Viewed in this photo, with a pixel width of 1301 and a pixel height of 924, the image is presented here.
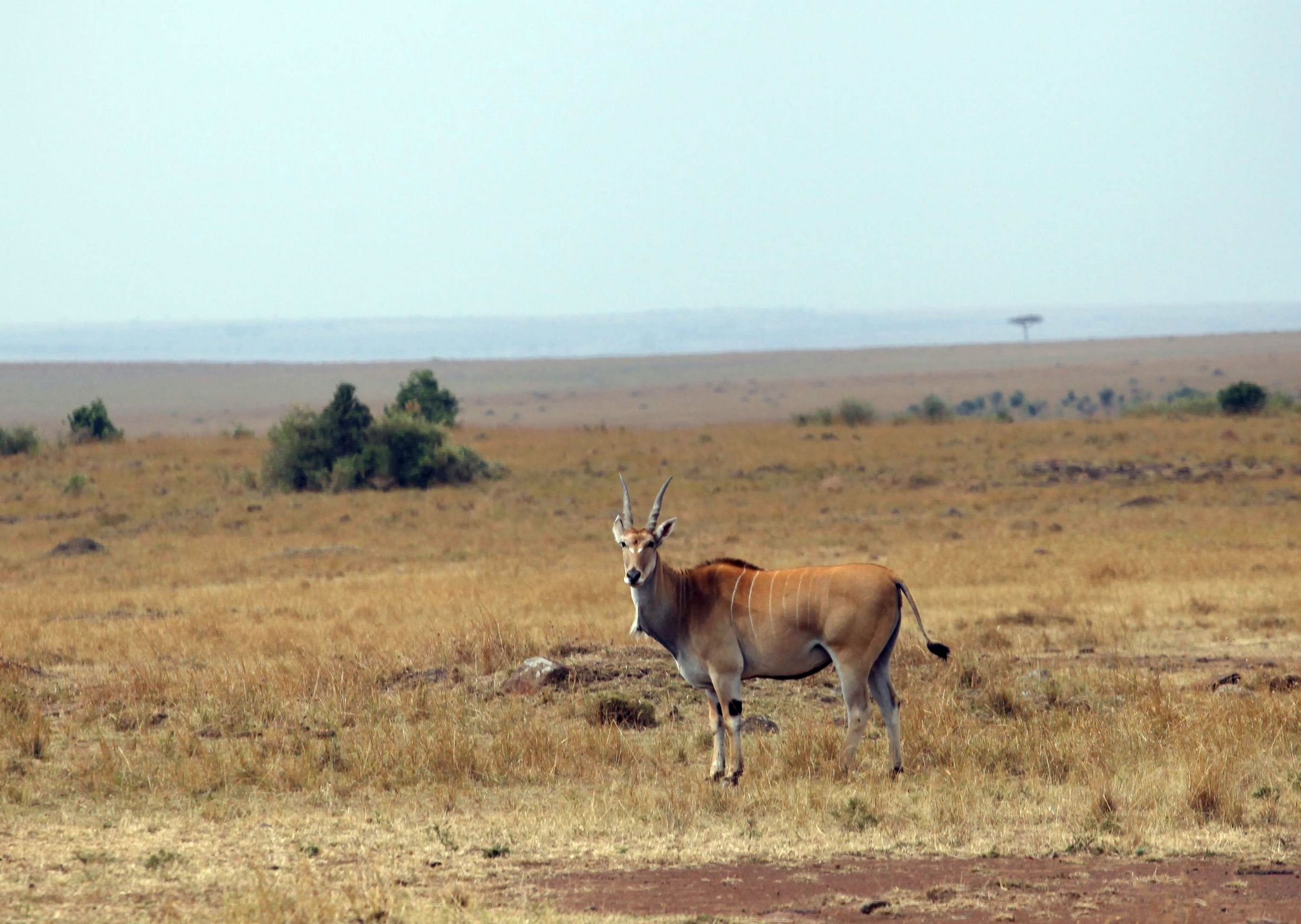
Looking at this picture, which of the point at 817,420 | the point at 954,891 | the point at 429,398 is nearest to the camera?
the point at 954,891

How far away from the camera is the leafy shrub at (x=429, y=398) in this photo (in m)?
52.4

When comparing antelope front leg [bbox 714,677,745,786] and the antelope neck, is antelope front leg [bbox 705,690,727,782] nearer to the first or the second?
antelope front leg [bbox 714,677,745,786]

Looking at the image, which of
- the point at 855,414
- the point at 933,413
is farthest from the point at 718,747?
the point at 933,413

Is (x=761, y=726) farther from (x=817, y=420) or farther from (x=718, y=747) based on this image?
(x=817, y=420)

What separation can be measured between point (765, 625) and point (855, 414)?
4921 centimetres

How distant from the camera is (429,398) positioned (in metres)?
53.7

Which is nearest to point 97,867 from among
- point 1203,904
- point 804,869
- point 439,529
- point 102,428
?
point 804,869

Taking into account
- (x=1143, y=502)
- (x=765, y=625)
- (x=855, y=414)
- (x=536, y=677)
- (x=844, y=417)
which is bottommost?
(x=1143, y=502)

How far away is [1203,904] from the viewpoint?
282 inches

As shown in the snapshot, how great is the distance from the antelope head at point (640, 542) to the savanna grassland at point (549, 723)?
138 centimetres

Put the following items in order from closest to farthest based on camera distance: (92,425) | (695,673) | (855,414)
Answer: (695,673)
(92,425)
(855,414)

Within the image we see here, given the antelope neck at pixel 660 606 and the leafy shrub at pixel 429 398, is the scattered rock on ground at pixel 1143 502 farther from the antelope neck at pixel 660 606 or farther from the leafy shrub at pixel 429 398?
the leafy shrub at pixel 429 398

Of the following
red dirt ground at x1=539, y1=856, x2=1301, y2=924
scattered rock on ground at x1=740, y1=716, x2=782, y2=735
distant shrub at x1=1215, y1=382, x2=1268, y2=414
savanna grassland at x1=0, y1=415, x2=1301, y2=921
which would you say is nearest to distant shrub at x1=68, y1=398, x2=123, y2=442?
savanna grassland at x1=0, y1=415, x2=1301, y2=921

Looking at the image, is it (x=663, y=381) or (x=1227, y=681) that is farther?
(x=663, y=381)
